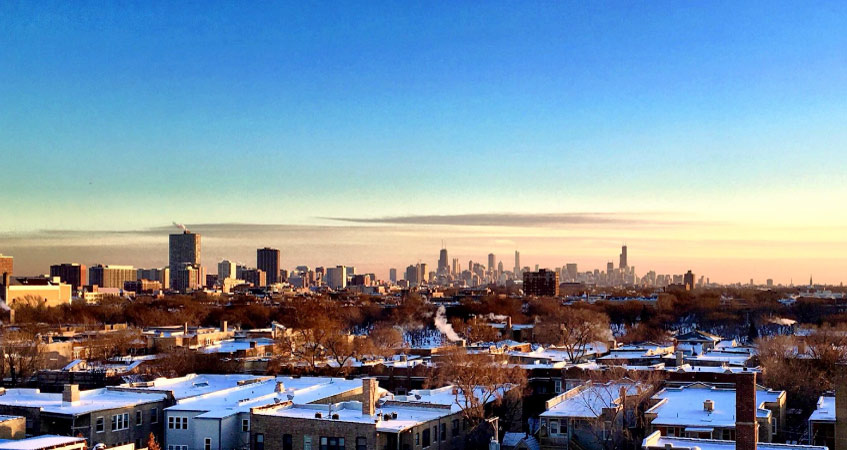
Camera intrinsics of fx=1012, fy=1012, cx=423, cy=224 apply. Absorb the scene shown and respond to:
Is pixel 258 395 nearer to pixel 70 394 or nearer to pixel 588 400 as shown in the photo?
pixel 70 394

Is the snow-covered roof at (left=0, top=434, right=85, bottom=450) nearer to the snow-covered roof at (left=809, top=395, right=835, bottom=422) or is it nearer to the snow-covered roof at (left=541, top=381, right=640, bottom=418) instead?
the snow-covered roof at (left=541, top=381, right=640, bottom=418)

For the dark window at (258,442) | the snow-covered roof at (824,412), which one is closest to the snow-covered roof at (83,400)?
the dark window at (258,442)

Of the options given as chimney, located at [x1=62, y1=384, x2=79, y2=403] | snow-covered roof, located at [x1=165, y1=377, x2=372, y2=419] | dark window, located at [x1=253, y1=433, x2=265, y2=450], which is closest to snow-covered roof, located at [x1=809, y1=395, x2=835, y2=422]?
snow-covered roof, located at [x1=165, y1=377, x2=372, y2=419]

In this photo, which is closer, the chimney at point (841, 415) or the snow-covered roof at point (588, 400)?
the chimney at point (841, 415)

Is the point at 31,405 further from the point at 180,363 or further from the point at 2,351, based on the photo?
the point at 2,351

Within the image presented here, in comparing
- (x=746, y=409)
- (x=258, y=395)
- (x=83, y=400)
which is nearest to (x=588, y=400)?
(x=258, y=395)

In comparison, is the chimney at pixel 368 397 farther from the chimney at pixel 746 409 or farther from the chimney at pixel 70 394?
the chimney at pixel 746 409
